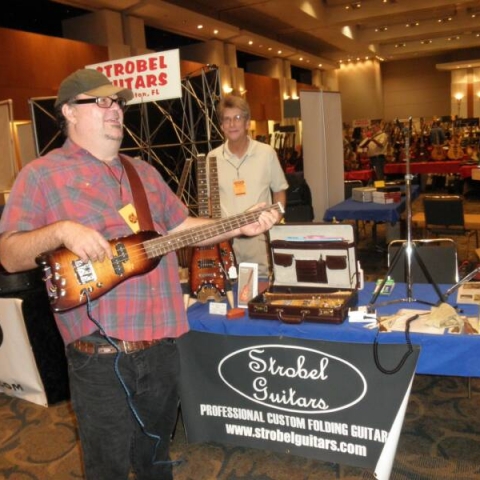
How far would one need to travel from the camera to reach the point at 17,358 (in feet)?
10.3

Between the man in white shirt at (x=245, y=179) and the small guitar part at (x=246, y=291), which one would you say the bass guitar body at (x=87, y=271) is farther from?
the man in white shirt at (x=245, y=179)

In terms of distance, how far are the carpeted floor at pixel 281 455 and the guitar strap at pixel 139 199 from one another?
139 centimetres

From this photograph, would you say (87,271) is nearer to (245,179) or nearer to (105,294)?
(105,294)

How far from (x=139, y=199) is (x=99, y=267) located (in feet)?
0.96

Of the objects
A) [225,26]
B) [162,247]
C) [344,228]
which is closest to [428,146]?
[225,26]

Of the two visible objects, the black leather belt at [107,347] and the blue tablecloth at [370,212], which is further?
the blue tablecloth at [370,212]

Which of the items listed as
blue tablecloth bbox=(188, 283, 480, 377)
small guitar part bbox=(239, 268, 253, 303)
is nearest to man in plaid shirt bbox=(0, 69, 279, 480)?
blue tablecloth bbox=(188, 283, 480, 377)

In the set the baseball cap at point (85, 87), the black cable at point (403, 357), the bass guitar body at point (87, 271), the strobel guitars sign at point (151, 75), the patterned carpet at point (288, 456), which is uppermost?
the strobel guitars sign at point (151, 75)

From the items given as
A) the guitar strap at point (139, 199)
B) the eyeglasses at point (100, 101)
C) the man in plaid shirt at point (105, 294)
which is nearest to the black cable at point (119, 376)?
the man in plaid shirt at point (105, 294)

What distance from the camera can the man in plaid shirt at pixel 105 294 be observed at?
4.93ft

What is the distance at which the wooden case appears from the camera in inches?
88.6

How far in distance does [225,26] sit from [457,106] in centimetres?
1276

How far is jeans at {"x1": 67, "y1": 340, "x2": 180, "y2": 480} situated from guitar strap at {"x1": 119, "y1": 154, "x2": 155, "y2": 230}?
42cm

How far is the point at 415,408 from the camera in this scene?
2.81m
